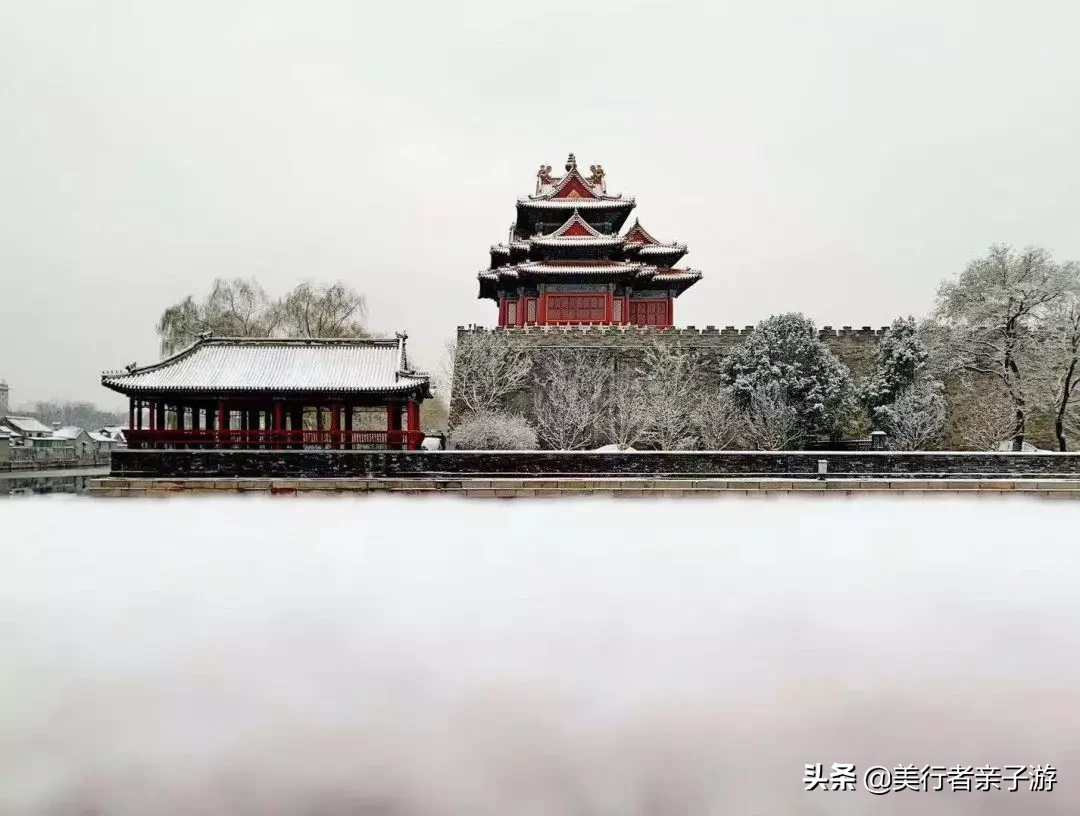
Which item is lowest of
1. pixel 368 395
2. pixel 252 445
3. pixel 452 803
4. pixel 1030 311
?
pixel 452 803

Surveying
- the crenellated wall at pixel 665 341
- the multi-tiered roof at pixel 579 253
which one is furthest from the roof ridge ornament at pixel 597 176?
the crenellated wall at pixel 665 341

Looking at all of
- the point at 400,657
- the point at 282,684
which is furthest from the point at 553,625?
the point at 282,684

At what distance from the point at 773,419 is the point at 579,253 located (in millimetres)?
10557

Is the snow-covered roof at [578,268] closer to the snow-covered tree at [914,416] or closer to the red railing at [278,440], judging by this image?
the snow-covered tree at [914,416]

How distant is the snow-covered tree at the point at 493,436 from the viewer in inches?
771

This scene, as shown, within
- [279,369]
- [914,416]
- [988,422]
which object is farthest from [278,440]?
[988,422]

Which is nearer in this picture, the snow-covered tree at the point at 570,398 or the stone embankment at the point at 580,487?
the stone embankment at the point at 580,487

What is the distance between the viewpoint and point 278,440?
54.9ft

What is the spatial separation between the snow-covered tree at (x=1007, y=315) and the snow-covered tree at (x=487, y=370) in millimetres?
13788

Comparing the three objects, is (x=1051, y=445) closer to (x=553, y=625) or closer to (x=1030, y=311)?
(x=1030, y=311)

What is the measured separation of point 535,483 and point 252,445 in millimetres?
7386

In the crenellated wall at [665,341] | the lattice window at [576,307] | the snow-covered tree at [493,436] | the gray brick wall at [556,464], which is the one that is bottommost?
the gray brick wall at [556,464]

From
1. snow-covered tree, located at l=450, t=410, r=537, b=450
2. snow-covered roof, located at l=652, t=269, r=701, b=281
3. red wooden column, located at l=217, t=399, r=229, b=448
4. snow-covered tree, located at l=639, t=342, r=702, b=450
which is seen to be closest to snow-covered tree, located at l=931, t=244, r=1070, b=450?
snow-covered tree, located at l=639, t=342, r=702, b=450

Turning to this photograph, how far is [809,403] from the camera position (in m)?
20.2
